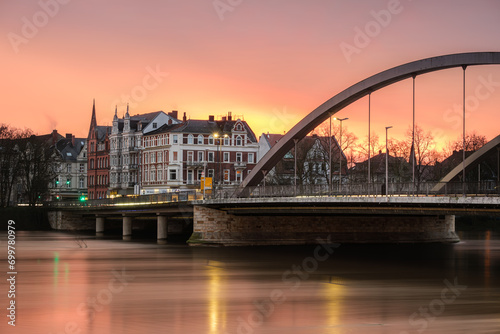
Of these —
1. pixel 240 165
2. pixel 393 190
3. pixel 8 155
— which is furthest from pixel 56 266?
pixel 240 165

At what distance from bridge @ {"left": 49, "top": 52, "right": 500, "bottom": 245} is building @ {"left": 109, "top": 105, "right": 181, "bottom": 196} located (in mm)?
38152

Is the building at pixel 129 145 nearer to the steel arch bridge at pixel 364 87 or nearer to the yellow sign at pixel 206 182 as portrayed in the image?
the yellow sign at pixel 206 182

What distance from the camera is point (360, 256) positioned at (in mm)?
60250

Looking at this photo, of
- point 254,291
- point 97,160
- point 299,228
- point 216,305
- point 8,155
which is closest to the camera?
point 216,305

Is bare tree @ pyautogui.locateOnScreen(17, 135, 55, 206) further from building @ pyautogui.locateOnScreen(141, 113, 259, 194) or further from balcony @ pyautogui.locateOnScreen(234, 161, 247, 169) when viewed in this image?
balcony @ pyautogui.locateOnScreen(234, 161, 247, 169)

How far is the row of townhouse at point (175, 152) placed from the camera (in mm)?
122000

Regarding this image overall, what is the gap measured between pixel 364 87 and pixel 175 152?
67190 millimetres

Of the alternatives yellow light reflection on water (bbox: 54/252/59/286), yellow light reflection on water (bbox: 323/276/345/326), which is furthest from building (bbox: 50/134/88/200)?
yellow light reflection on water (bbox: 323/276/345/326)

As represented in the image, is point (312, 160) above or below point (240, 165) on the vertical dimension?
below

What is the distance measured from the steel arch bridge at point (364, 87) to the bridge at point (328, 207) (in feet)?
0.17

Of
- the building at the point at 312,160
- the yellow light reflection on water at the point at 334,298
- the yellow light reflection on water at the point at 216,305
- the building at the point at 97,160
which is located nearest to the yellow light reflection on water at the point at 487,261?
the yellow light reflection on water at the point at 334,298

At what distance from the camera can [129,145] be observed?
135625mm

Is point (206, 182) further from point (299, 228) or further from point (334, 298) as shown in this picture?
point (334, 298)

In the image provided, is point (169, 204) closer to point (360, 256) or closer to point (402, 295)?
point (360, 256)
